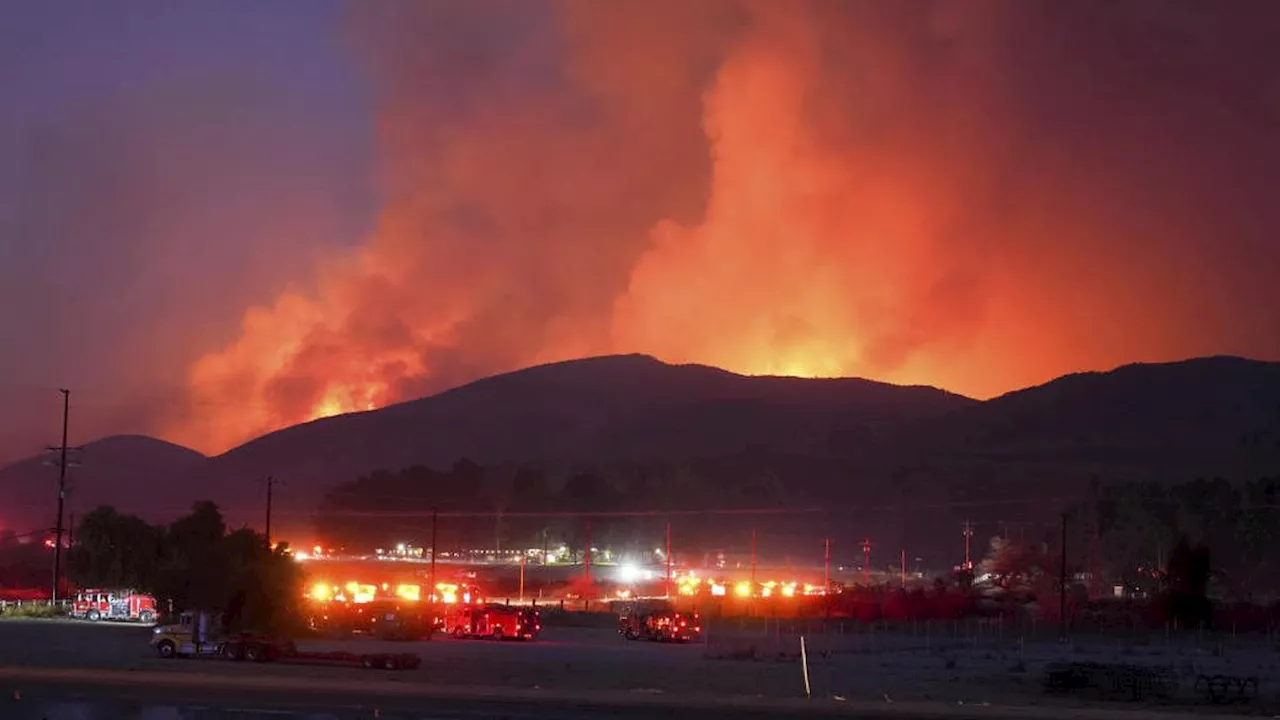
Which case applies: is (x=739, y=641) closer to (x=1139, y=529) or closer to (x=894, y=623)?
(x=894, y=623)

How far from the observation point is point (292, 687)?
4303cm

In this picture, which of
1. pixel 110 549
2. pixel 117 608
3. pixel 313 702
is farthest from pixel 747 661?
pixel 110 549

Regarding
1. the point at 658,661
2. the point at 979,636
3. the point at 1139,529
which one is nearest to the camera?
the point at 658,661

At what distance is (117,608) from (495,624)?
29.7 m

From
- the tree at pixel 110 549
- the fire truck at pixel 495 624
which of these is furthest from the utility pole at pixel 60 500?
the fire truck at pixel 495 624

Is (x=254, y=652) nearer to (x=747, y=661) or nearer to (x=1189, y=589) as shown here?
(x=747, y=661)

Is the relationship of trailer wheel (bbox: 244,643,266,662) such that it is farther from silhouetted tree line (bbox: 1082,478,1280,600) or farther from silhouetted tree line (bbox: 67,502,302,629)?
silhouetted tree line (bbox: 1082,478,1280,600)

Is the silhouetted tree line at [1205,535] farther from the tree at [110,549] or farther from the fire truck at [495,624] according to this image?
the tree at [110,549]

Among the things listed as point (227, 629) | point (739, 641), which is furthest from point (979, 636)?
point (227, 629)

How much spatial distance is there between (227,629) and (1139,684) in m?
37.8

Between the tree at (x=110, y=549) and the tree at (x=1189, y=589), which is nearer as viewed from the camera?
the tree at (x=1189, y=589)

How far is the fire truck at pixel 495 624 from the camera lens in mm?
72062

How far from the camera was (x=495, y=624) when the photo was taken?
72188 millimetres

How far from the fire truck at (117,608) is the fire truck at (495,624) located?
2346 cm
